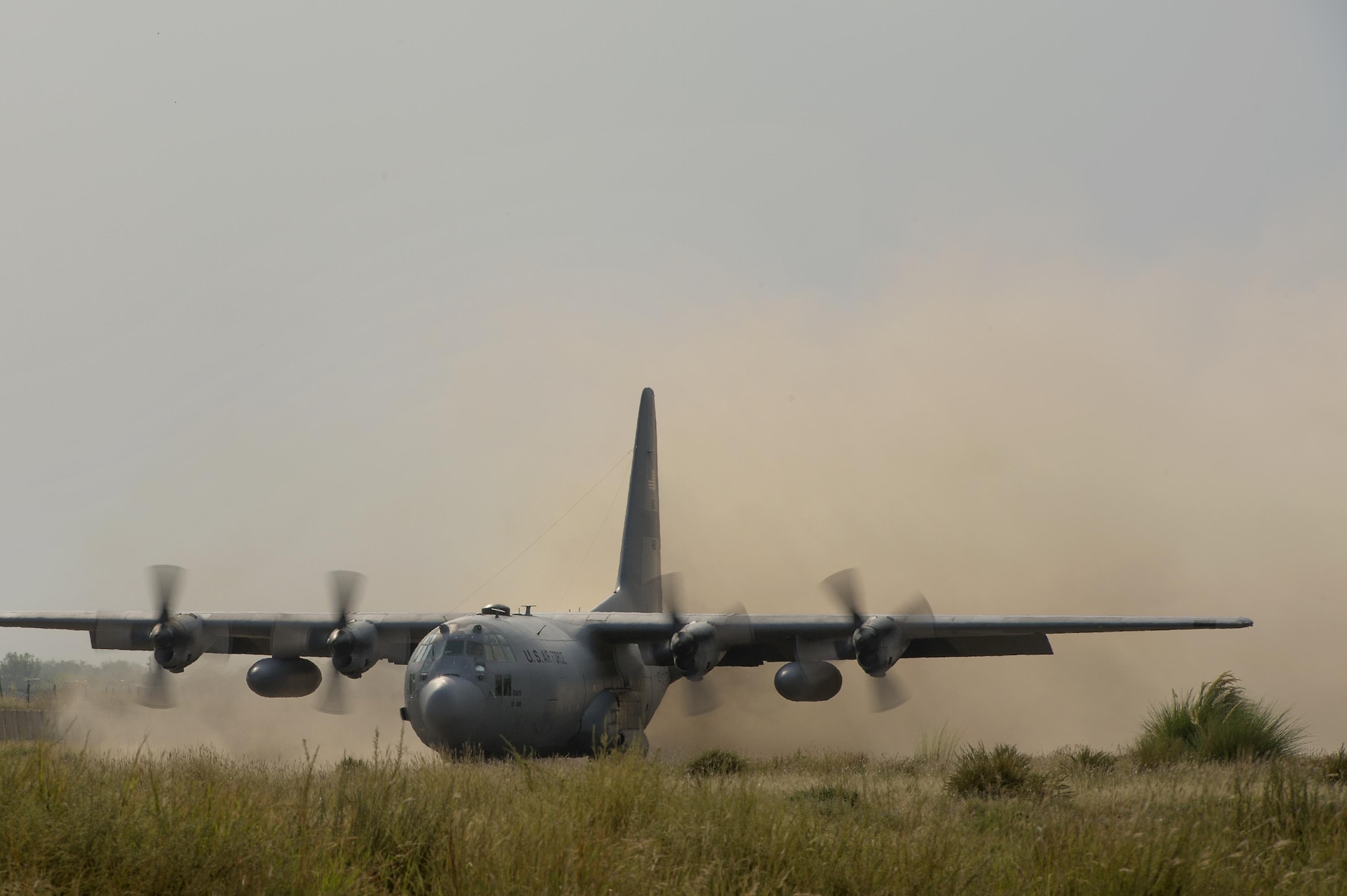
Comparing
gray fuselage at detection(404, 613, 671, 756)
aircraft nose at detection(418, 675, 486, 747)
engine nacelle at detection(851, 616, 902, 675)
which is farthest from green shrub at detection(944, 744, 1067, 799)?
aircraft nose at detection(418, 675, 486, 747)

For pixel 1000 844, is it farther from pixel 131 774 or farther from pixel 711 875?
pixel 131 774

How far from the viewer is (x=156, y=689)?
2983 cm

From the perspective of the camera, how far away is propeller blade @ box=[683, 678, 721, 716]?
90.3ft

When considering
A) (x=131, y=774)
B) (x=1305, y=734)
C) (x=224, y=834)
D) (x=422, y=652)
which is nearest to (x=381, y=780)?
(x=224, y=834)

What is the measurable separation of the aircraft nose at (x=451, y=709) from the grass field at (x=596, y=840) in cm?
999

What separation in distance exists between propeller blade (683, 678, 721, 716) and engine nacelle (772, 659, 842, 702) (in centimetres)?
211

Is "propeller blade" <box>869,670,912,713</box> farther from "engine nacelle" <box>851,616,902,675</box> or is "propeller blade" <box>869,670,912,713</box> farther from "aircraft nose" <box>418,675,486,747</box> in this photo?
"aircraft nose" <box>418,675,486,747</box>

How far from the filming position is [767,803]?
10461 millimetres

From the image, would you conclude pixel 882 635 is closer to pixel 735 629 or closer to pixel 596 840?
pixel 735 629

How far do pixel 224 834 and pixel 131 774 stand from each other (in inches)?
142

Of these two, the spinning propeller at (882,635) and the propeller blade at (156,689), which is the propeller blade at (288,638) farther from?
A: the spinning propeller at (882,635)

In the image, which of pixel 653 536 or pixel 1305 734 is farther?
pixel 653 536

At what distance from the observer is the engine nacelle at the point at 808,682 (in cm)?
2589

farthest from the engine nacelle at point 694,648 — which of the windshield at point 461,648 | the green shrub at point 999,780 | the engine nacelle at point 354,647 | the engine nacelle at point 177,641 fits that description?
the engine nacelle at point 177,641
